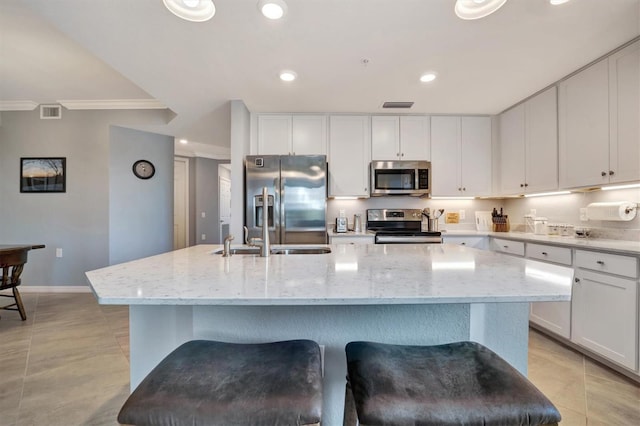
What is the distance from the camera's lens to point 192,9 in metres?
1.64

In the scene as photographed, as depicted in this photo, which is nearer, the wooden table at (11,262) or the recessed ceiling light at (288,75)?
the recessed ceiling light at (288,75)

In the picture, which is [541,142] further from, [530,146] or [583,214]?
[583,214]

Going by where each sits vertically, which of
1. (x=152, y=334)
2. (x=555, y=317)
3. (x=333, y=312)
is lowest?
(x=555, y=317)

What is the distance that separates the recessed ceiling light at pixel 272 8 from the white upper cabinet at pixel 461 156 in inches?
95.2

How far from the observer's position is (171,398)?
66 centimetres

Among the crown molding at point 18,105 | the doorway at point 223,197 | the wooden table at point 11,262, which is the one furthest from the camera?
the doorway at point 223,197

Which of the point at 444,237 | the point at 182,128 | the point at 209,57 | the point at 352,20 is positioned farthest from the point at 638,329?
the point at 182,128

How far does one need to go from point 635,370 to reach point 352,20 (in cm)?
285

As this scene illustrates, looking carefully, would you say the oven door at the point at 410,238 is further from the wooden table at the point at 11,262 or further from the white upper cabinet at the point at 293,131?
the wooden table at the point at 11,262

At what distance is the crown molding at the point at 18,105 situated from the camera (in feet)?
12.3

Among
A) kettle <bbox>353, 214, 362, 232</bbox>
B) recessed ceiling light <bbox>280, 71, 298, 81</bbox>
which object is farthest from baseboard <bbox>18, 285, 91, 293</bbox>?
recessed ceiling light <bbox>280, 71, 298, 81</bbox>

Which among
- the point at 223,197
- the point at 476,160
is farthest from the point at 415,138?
the point at 223,197

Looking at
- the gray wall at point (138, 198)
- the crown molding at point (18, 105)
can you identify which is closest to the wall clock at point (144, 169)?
the gray wall at point (138, 198)

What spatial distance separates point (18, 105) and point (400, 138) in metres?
5.21
